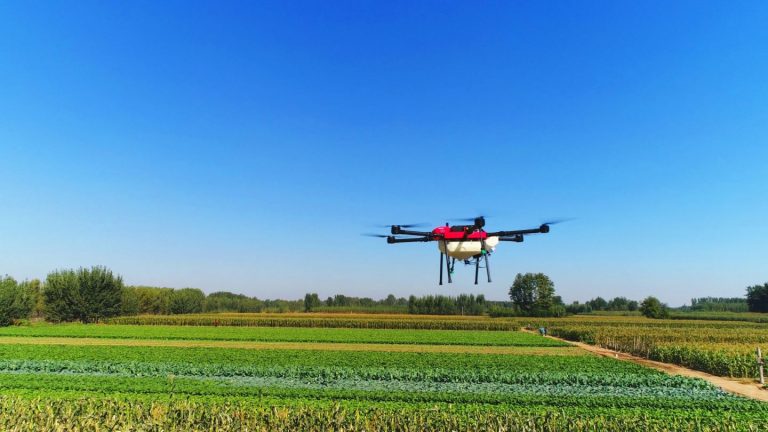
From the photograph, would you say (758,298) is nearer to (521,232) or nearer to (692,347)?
(692,347)

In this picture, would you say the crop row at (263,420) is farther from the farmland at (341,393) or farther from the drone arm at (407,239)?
the drone arm at (407,239)

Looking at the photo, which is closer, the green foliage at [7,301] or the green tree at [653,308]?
the green foliage at [7,301]

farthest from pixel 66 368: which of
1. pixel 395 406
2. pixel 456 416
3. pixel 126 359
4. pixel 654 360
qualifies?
pixel 654 360

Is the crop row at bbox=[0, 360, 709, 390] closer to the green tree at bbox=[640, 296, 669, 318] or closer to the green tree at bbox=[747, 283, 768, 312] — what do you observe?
the green tree at bbox=[640, 296, 669, 318]

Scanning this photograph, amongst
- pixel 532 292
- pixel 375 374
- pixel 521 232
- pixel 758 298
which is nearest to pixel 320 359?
pixel 375 374

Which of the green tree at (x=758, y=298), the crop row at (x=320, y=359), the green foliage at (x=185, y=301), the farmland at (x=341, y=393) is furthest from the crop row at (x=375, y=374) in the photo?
the green tree at (x=758, y=298)

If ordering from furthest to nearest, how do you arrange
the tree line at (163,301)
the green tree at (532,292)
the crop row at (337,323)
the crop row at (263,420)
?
the green tree at (532,292)
the tree line at (163,301)
the crop row at (337,323)
the crop row at (263,420)
